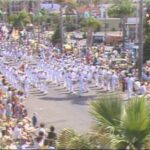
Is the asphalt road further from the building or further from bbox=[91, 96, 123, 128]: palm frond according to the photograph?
the building

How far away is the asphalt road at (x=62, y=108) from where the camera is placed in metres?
18.0

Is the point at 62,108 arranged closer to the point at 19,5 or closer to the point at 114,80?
the point at 114,80

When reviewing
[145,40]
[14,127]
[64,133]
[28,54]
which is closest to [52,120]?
[14,127]

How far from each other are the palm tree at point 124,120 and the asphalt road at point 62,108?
698cm

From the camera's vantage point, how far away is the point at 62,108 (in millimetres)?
21031

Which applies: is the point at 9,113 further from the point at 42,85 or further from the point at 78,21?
the point at 78,21

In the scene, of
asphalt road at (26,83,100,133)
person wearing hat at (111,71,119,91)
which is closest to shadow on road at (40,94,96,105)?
asphalt road at (26,83,100,133)

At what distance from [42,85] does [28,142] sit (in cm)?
1206

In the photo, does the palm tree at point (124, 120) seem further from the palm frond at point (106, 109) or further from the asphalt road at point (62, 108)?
the asphalt road at point (62, 108)

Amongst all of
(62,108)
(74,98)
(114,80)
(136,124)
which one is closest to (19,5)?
(114,80)

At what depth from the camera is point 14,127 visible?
1458 centimetres

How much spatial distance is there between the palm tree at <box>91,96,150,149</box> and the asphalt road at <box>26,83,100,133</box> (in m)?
6.98

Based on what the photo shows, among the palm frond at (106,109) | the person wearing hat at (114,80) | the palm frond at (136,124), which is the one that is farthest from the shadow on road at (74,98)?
the palm frond at (136,124)

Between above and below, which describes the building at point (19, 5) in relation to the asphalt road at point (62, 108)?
above
